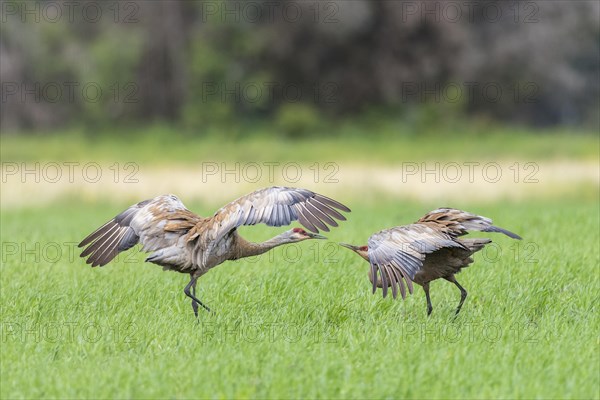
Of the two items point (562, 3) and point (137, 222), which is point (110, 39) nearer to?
point (562, 3)

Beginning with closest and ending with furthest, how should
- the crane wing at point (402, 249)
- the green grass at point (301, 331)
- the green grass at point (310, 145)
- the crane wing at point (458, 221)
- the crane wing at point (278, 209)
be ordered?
the green grass at point (301, 331)
the crane wing at point (402, 249)
the crane wing at point (278, 209)
the crane wing at point (458, 221)
the green grass at point (310, 145)

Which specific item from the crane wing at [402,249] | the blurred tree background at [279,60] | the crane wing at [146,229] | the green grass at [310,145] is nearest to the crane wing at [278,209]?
the crane wing at [402,249]

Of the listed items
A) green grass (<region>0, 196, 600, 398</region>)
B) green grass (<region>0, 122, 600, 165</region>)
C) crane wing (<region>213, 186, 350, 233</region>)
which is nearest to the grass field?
green grass (<region>0, 196, 600, 398</region>)

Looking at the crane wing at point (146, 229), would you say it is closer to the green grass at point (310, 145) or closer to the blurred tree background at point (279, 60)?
the green grass at point (310, 145)

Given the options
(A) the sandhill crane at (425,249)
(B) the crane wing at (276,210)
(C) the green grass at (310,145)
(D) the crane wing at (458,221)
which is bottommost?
(C) the green grass at (310,145)

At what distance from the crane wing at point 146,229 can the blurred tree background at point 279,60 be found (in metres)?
24.0

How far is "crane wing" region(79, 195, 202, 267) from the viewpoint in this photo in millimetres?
8555

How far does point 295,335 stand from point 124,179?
60.1ft

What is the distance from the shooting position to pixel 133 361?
671 centimetres

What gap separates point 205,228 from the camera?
811 centimetres

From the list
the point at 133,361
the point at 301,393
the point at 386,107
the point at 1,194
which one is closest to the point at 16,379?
the point at 133,361

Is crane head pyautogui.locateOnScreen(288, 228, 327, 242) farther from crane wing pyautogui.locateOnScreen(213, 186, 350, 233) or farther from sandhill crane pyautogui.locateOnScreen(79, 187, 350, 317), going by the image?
crane wing pyautogui.locateOnScreen(213, 186, 350, 233)

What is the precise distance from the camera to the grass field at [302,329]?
6.15 meters

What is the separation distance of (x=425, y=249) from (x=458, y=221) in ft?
2.03
